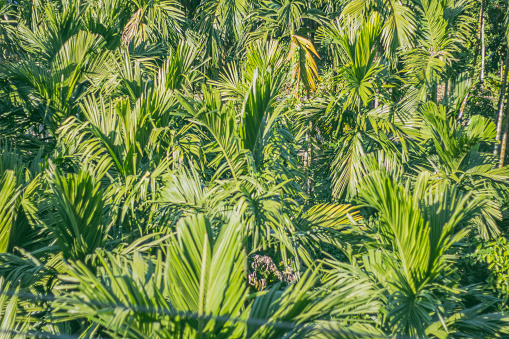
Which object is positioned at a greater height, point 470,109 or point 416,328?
point 470,109

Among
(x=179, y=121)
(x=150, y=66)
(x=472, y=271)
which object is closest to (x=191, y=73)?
(x=179, y=121)

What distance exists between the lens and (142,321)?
1868mm

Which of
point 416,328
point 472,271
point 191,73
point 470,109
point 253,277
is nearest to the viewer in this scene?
point 416,328

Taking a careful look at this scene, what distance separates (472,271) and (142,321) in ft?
16.4

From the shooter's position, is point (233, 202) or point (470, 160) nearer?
point (233, 202)

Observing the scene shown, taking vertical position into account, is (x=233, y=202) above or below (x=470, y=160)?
below

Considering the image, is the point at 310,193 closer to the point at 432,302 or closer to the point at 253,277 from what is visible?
the point at 253,277

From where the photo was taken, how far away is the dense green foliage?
6.51 feet

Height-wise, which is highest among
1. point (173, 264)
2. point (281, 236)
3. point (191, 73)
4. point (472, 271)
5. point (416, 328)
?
point (191, 73)

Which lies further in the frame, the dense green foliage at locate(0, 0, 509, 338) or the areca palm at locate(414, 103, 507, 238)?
the areca palm at locate(414, 103, 507, 238)

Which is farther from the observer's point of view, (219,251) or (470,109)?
(470,109)

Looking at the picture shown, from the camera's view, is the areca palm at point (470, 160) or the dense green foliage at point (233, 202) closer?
the dense green foliage at point (233, 202)

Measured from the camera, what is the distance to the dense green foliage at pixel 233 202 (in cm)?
198

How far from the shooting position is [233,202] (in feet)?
10.5
